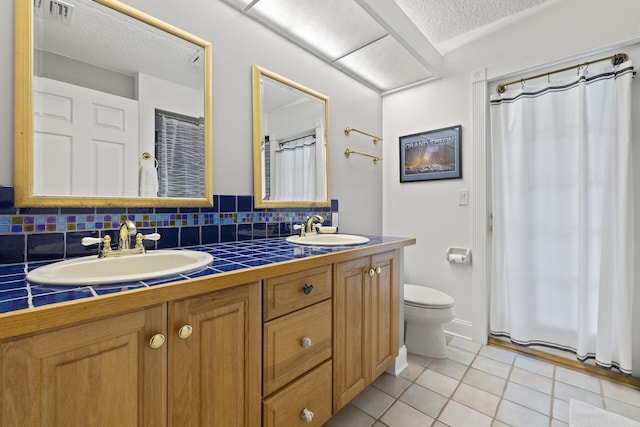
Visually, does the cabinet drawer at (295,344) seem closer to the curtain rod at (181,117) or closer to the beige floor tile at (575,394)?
the curtain rod at (181,117)

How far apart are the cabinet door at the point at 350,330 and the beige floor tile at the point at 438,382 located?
1.60 ft

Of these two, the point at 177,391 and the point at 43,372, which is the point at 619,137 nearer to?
the point at 177,391

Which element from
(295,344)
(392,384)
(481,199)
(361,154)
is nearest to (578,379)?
(392,384)

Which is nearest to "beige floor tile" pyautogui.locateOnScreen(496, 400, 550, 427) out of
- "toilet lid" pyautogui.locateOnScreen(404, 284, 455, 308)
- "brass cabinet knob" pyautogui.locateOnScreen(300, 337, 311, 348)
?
"toilet lid" pyautogui.locateOnScreen(404, 284, 455, 308)

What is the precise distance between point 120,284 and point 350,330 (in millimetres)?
980

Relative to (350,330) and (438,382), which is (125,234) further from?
(438,382)

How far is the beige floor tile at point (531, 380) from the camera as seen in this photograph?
1.63m

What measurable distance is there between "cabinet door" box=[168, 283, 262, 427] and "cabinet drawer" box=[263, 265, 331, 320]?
52 millimetres

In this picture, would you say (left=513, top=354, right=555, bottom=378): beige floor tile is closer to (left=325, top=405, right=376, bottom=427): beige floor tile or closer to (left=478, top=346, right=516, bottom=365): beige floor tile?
(left=478, top=346, right=516, bottom=365): beige floor tile

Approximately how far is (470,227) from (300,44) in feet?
6.06

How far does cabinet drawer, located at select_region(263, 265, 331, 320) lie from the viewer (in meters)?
0.98

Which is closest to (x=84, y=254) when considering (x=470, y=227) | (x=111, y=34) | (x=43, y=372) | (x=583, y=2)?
(x=43, y=372)

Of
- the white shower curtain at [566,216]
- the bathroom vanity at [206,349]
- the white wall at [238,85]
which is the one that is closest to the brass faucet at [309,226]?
the white wall at [238,85]

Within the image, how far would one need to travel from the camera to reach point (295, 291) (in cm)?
107
